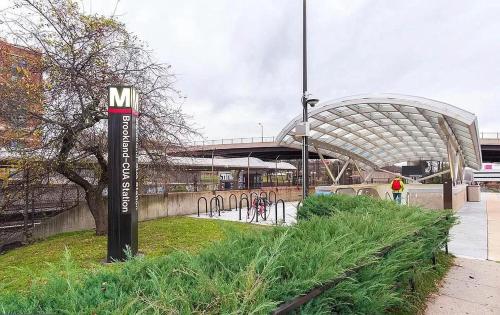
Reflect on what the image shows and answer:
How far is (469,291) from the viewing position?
4914 millimetres

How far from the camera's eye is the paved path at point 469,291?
424cm

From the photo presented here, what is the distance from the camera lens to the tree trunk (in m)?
9.62

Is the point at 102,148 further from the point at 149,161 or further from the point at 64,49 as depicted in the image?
the point at 64,49

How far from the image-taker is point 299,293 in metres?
2.07

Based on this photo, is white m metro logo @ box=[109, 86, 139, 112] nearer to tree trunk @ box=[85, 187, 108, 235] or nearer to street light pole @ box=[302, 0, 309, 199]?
tree trunk @ box=[85, 187, 108, 235]

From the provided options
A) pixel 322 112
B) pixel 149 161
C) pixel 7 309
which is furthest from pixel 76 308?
pixel 322 112

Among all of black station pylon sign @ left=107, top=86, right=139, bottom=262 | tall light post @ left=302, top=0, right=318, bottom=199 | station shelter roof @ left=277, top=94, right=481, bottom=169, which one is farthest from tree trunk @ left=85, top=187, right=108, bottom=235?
station shelter roof @ left=277, top=94, right=481, bottom=169

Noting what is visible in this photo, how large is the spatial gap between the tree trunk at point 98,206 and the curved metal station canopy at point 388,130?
599 cm

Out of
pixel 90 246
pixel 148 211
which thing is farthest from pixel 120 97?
pixel 148 211

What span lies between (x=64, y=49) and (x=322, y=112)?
13152mm

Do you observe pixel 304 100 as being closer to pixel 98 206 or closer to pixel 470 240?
pixel 470 240

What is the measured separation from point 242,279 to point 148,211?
12451mm

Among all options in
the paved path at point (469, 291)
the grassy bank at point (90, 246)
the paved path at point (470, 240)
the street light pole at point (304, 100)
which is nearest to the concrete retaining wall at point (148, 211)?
the grassy bank at point (90, 246)

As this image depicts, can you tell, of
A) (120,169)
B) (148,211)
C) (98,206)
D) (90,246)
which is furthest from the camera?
(148,211)
